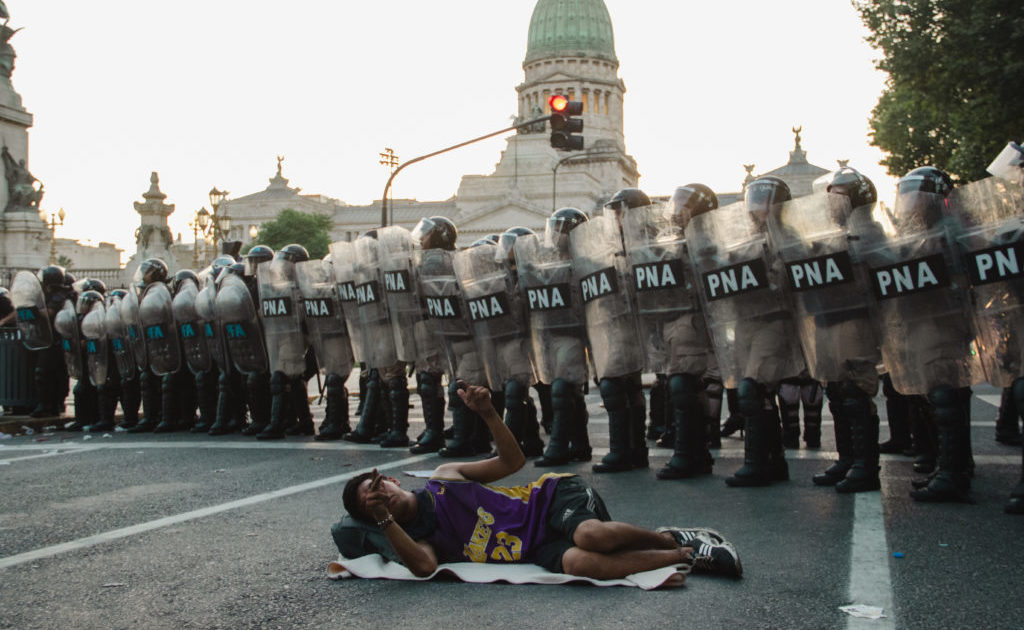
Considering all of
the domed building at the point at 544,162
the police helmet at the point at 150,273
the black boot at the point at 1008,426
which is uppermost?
the domed building at the point at 544,162

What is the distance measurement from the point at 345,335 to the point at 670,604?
639 centimetres

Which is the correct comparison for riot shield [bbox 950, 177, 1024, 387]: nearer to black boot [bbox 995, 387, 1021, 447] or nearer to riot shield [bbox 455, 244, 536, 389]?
black boot [bbox 995, 387, 1021, 447]

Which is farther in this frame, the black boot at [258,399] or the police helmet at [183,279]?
the police helmet at [183,279]

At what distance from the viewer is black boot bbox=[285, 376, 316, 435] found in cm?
1019

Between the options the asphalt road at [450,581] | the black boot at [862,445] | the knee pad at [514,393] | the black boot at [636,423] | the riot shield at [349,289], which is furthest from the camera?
the riot shield at [349,289]

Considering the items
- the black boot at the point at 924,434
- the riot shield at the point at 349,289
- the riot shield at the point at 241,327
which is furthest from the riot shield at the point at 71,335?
the black boot at the point at 924,434

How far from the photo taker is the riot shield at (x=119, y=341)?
11.2 metres

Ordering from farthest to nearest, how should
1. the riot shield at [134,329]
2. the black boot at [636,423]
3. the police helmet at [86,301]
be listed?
the police helmet at [86,301], the riot shield at [134,329], the black boot at [636,423]

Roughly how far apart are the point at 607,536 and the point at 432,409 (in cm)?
477

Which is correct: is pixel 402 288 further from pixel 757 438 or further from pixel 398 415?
pixel 757 438

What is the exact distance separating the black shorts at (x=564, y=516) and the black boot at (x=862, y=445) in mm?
2506

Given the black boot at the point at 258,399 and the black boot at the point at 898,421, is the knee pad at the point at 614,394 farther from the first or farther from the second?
the black boot at the point at 258,399

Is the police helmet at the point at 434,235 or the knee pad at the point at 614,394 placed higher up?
the police helmet at the point at 434,235

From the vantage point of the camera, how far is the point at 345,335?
980cm
